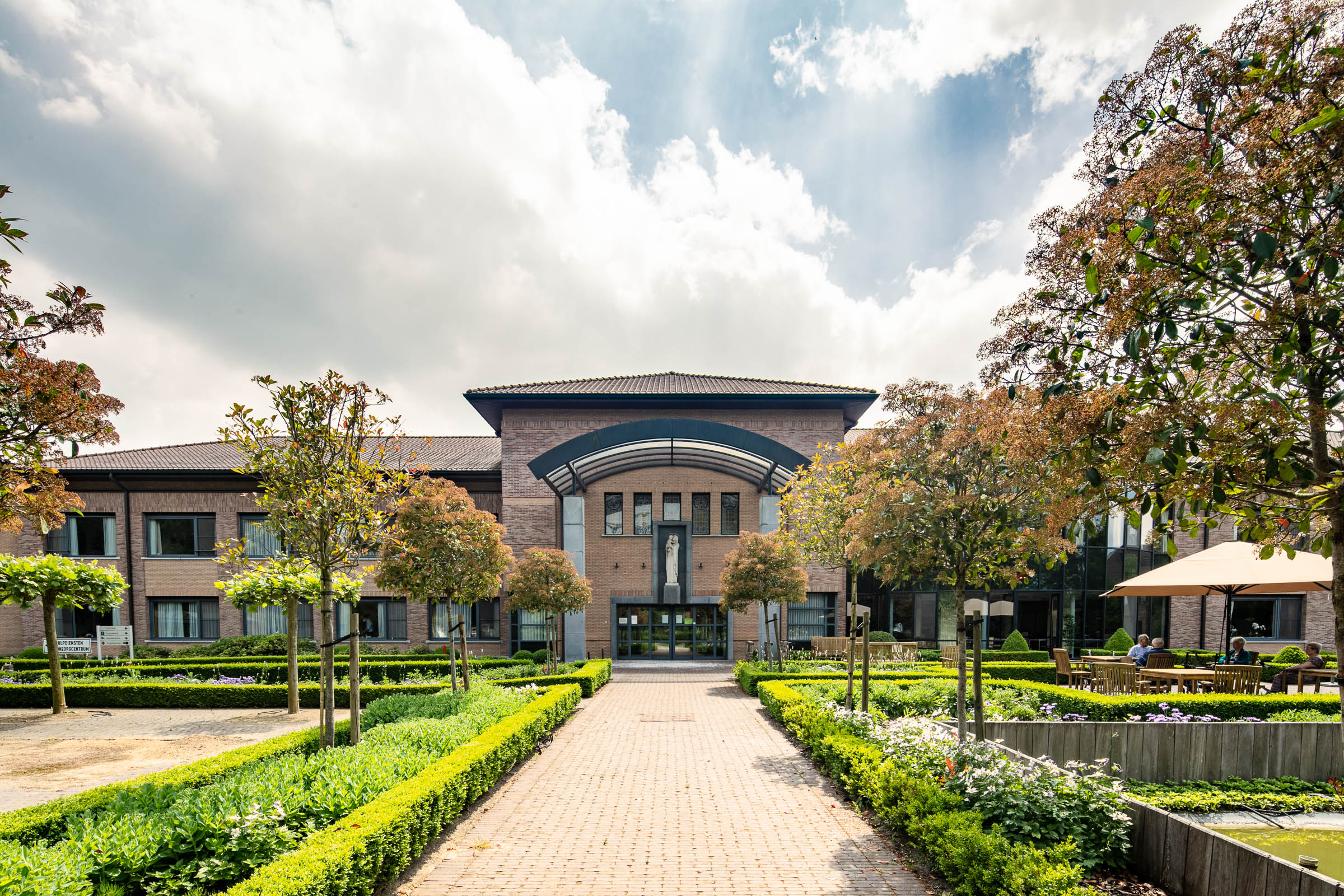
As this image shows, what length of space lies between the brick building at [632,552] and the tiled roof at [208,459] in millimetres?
234

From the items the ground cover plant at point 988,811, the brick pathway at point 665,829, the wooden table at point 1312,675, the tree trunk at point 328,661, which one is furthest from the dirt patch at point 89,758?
the wooden table at point 1312,675

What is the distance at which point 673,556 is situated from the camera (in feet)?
75.3

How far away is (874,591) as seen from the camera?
2441cm

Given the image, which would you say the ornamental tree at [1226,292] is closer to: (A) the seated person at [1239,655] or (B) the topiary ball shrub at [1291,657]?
(A) the seated person at [1239,655]

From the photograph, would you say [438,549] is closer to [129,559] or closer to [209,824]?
[209,824]

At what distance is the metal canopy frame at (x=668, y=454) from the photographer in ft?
65.6

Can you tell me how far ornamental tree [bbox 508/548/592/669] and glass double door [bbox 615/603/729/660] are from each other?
6.75 meters

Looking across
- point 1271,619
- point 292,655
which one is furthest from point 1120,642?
point 292,655

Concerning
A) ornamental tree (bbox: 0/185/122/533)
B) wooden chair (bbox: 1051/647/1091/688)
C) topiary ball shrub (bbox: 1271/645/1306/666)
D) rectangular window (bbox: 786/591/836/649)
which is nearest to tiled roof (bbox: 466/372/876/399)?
rectangular window (bbox: 786/591/836/649)

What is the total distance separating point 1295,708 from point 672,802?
11.8 metres

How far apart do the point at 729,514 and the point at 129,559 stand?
2290 centimetres

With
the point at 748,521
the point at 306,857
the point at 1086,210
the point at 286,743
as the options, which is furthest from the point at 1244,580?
the point at 286,743

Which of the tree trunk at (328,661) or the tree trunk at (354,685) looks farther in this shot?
the tree trunk at (354,685)

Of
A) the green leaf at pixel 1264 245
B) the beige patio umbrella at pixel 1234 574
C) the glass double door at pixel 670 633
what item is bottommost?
the glass double door at pixel 670 633
